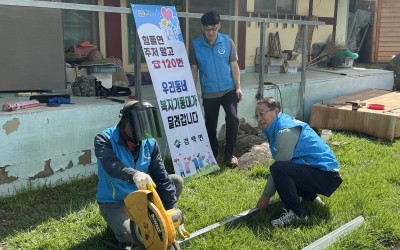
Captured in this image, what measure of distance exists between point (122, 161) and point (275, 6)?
25.8ft

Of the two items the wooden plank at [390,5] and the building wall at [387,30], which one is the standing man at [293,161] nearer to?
the building wall at [387,30]

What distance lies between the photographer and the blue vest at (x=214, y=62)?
507 centimetres

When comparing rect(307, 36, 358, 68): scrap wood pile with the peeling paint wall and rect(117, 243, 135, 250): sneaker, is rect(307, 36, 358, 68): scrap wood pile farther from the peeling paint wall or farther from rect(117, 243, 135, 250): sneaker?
rect(117, 243, 135, 250): sneaker

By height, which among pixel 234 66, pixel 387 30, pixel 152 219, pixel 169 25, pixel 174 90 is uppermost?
pixel 387 30

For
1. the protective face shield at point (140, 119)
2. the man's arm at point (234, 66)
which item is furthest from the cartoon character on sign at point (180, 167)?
the protective face shield at point (140, 119)

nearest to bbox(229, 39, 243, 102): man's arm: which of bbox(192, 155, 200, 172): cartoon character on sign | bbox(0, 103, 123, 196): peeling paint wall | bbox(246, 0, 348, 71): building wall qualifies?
bbox(192, 155, 200, 172): cartoon character on sign

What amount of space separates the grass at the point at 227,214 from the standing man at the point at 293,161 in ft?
0.71

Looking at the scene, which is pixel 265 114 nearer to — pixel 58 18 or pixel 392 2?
pixel 58 18

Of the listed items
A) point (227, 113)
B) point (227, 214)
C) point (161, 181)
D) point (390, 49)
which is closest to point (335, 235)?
point (227, 214)

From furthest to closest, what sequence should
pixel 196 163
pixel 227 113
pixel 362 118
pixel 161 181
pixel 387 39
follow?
pixel 387 39 < pixel 362 118 < pixel 227 113 < pixel 196 163 < pixel 161 181

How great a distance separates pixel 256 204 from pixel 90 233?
1.49m

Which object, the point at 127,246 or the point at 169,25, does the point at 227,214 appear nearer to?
the point at 127,246

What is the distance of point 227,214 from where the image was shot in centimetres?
381

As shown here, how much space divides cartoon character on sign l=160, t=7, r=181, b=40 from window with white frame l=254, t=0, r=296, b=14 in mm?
4817
